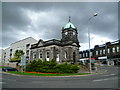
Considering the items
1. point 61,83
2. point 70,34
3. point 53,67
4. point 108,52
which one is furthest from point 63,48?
point 61,83

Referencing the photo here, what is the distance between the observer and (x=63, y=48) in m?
41.3

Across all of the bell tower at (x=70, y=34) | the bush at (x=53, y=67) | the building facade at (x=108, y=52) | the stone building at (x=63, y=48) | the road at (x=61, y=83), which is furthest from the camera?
the building facade at (x=108, y=52)

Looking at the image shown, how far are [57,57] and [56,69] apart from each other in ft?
46.9

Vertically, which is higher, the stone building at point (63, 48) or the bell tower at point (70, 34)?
the bell tower at point (70, 34)

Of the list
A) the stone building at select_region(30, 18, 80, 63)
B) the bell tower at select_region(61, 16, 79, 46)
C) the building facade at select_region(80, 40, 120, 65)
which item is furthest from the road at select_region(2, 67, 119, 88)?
the building facade at select_region(80, 40, 120, 65)

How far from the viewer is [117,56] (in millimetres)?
53656

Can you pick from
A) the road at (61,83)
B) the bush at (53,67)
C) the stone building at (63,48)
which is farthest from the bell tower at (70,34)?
the road at (61,83)

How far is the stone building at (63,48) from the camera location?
130 ft

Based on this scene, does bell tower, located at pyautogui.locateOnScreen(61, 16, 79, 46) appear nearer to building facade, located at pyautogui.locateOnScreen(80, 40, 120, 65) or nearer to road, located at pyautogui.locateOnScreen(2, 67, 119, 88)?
building facade, located at pyautogui.locateOnScreen(80, 40, 120, 65)

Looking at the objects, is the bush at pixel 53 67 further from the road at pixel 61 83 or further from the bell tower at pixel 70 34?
the bell tower at pixel 70 34

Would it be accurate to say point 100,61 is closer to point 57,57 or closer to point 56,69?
point 57,57

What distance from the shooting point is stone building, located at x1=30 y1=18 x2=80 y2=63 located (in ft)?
130

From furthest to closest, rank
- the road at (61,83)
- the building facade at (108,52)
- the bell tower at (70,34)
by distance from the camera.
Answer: the building facade at (108,52) < the bell tower at (70,34) < the road at (61,83)

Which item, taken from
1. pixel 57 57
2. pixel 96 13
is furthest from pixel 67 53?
pixel 96 13
